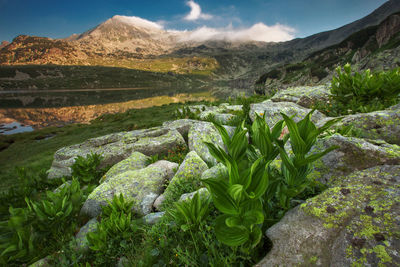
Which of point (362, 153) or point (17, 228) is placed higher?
point (362, 153)

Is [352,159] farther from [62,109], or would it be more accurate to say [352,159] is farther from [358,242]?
[62,109]

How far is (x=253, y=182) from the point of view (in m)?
1.87

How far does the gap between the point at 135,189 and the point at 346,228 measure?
508 cm

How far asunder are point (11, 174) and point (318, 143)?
750 inches

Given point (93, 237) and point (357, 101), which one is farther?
point (357, 101)

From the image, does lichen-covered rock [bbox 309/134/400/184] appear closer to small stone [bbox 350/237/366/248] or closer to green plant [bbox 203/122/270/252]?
A: small stone [bbox 350/237/366/248]

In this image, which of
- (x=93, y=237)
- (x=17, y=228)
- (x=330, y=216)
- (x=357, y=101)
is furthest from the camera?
(x=357, y=101)

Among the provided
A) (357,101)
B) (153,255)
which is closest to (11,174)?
(153,255)

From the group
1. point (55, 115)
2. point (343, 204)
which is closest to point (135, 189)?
point (343, 204)

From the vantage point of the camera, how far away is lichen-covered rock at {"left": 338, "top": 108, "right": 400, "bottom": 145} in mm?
4230

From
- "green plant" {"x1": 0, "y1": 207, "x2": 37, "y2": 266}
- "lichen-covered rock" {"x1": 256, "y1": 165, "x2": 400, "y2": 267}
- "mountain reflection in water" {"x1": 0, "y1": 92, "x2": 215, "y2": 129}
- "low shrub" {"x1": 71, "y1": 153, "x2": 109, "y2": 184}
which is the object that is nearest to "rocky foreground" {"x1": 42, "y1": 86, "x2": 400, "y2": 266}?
"lichen-covered rock" {"x1": 256, "y1": 165, "x2": 400, "y2": 267}

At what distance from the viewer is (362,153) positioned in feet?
9.50

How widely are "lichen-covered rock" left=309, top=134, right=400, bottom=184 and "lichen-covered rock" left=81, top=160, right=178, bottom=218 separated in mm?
4285

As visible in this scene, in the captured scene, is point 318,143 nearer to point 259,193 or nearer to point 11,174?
point 259,193
